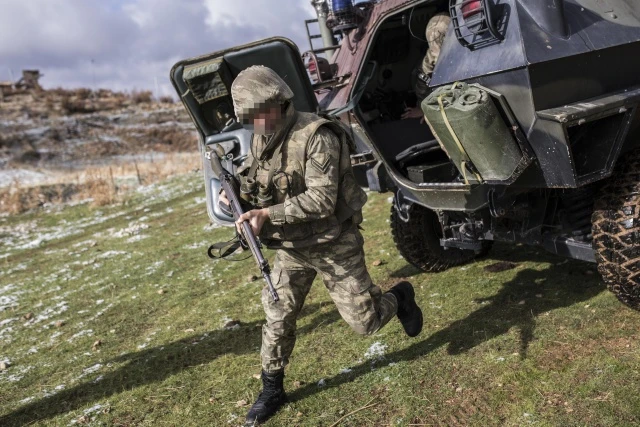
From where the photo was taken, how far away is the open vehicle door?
163 inches

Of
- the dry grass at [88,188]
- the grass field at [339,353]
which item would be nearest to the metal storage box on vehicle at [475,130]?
the grass field at [339,353]

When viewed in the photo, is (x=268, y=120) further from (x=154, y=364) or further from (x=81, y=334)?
(x=81, y=334)

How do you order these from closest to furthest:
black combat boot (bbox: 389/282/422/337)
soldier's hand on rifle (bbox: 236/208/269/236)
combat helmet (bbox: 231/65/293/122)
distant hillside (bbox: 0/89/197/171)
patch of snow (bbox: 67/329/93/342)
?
combat helmet (bbox: 231/65/293/122), soldier's hand on rifle (bbox: 236/208/269/236), black combat boot (bbox: 389/282/422/337), patch of snow (bbox: 67/329/93/342), distant hillside (bbox: 0/89/197/171)

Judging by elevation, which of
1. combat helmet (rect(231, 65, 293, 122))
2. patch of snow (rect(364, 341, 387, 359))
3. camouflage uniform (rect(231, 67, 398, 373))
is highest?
combat helmet (rect(231, 65, 293, 122))

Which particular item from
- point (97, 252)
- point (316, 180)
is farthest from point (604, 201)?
point (97, 252)

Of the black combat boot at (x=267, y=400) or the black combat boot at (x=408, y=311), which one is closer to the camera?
the black combat boot at (x=267, y=400)

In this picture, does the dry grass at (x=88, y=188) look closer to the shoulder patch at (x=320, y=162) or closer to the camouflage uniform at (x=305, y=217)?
the camouflage uniform at (x=305, y=217)

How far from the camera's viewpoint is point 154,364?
4.27 m

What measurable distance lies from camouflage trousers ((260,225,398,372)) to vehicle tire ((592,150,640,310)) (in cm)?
124

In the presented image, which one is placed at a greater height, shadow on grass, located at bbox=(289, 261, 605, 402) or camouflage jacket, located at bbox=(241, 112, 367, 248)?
camouflage jacket, located at bbox=(241, 112, 367, 248)

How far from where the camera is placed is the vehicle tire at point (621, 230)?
10.5ft

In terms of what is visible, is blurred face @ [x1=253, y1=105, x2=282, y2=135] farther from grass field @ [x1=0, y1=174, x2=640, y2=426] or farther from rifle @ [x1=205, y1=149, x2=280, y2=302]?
grass field @ [x1=0, y1=174, x2=640, y2=426]

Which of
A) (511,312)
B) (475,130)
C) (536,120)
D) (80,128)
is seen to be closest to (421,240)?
(511,312)

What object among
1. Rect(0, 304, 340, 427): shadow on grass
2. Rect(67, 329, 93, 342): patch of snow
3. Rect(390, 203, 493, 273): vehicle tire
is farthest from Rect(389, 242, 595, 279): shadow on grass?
Rect(67, 329, 93, 342): patch of snow
